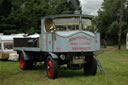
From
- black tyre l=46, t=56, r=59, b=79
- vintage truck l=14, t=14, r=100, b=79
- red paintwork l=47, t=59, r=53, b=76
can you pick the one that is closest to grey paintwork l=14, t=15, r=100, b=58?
vintage truck l=14, t=14, r=100, b=79

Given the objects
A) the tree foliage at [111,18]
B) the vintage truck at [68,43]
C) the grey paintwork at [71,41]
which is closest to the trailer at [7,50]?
the vintage truck at [68,43]

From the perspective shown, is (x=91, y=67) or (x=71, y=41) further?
(x=91, y=67)

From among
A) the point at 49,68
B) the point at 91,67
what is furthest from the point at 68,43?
the point at 91,67

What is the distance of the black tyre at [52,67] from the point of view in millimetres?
9758

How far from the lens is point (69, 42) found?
9.87 meters

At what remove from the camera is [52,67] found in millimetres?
9805

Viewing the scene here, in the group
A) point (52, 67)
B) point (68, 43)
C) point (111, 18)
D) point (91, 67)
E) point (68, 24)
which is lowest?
point (91, 67)

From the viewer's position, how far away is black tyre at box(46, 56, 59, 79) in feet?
32.0

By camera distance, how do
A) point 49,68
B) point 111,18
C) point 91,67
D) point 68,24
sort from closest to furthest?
point 49,68 < point 68,24 < point 91,67 < point 111,18

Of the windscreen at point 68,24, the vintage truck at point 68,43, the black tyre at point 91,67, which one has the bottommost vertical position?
the black tyre at point 91,67

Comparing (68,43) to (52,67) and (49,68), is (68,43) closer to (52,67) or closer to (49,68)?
(52,67)

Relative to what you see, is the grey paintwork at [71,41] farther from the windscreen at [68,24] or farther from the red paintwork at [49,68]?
the red paintwork at [49,68]

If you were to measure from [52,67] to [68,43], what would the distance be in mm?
1184

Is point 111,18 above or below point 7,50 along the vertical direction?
above
